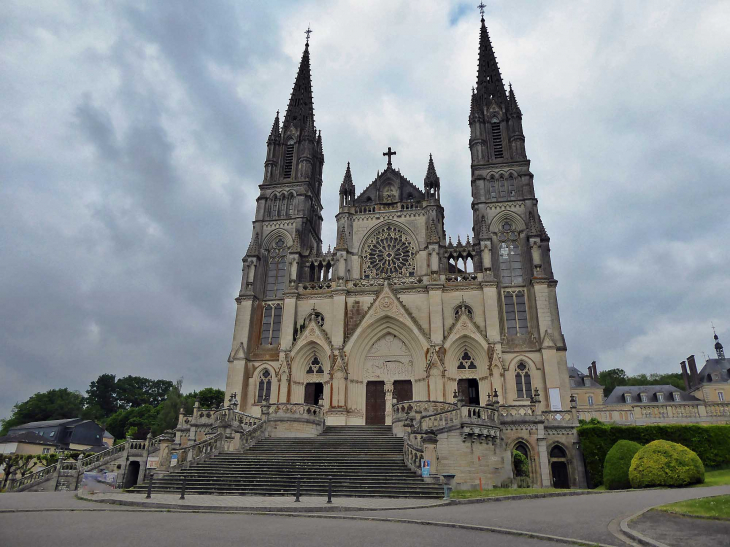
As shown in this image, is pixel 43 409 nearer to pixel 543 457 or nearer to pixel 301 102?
pixel 301 102

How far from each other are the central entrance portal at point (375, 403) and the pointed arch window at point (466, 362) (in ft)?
17.0

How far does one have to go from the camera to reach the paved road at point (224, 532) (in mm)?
7668

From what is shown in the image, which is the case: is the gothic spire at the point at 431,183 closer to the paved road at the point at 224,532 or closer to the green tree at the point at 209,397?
the paved road at the point at 224,532

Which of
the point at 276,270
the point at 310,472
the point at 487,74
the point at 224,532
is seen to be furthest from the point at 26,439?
the point at 487,74

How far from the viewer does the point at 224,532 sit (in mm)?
8656

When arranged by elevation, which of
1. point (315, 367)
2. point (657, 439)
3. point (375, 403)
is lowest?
point (657, 439)

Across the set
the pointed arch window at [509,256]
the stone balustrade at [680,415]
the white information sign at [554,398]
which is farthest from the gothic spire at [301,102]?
the stone balustrade at [680,415]

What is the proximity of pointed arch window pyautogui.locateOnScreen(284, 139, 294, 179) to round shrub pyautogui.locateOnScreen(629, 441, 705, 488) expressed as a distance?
32.7 meters

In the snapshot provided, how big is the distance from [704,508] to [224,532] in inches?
351

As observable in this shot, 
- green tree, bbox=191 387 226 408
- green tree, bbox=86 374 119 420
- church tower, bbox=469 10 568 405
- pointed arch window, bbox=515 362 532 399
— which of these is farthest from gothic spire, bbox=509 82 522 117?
green tree, bbox=86 374 119 420

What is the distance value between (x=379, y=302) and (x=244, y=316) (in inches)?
390

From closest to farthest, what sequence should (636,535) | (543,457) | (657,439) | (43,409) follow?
(636,535) → (657,439) → (543,457) → (43,409)

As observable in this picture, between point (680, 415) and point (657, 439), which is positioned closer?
point (657, 439)

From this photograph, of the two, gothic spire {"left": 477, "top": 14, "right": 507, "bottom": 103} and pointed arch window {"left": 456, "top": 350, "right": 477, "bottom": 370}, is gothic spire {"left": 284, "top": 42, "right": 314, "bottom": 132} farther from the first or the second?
pointed arch window {"left": 456, "top": 350, "right": 477, "bottom": 370}
